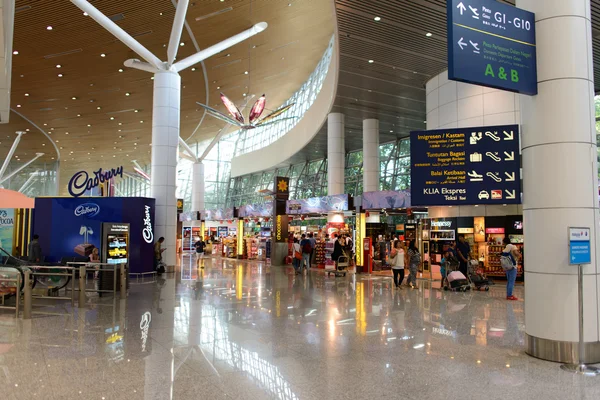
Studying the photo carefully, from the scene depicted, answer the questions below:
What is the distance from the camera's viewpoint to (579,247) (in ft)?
18.0

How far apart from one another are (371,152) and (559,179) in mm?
16369

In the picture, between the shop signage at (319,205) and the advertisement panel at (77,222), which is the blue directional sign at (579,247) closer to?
the advertisement panel at (77,222)

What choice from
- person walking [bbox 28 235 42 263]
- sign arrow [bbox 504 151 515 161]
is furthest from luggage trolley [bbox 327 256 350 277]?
person walking [bbox 28 235 42 263]

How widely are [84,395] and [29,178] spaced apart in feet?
147

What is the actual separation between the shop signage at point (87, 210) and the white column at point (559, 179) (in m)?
13.5

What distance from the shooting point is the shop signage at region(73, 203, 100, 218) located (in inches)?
605

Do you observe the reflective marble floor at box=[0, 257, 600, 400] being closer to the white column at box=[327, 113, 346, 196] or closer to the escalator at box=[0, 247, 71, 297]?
the escalator at box=[0, 247, 71, 297]

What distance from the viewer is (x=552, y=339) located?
558 centimetres

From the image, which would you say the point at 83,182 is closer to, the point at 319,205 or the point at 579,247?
the point at 319,205

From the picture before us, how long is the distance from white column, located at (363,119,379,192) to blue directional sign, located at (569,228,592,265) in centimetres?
1636

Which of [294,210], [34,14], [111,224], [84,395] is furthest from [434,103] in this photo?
[84,395]

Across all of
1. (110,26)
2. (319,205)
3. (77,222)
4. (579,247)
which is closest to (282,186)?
(319,205)

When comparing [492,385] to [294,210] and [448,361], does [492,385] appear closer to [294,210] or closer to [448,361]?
[448,361]

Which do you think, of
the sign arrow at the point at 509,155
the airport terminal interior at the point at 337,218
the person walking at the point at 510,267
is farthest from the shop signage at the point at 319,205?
the sign arrow at the point at 509,155
